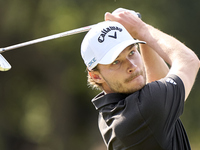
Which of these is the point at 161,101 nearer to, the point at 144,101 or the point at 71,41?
the point at 144,101

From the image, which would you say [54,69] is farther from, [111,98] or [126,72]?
[126,72]

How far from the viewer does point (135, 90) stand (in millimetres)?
2193

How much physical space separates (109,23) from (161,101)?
528 millimetres

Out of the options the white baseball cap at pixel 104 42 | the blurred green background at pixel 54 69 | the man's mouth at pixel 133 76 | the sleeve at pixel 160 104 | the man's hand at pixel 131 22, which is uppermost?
the blurred green background at pixel 54 69

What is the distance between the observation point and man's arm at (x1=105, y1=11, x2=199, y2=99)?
2.20 m

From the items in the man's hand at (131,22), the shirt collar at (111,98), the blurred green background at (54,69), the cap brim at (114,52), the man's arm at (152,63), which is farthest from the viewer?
the blurred green background at (54,69)

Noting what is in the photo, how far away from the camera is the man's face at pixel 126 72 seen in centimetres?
214

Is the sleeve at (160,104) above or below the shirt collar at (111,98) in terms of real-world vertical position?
below

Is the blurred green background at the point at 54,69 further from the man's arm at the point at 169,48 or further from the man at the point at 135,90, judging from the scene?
the man at the point at 135,90

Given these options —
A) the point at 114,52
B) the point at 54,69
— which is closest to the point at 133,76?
the point at 114,52

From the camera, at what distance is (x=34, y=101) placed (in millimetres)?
9562

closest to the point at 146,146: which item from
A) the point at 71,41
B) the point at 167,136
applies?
the point at 167,136

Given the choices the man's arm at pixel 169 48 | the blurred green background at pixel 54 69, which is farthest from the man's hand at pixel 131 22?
the blurred green background at pixel 54 69

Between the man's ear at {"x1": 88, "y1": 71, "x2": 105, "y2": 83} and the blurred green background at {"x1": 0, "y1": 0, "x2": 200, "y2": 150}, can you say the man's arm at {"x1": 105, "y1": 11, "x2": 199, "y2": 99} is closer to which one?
the man's ear at {"x1": 88, "y1": 71, "x2": 105, "y2": 83}
